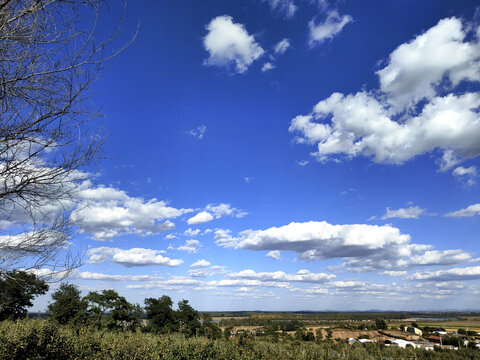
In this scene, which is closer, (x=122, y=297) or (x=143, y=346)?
(x=143, y=346)

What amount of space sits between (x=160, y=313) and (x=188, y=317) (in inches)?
159

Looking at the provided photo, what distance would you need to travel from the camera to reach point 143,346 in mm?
8188

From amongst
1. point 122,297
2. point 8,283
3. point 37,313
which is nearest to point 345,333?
point 122,297

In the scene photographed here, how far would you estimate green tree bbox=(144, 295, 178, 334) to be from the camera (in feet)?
135

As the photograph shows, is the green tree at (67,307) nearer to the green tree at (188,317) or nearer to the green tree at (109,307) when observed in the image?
the green tree at (109,307)

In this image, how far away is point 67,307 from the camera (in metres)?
35.4

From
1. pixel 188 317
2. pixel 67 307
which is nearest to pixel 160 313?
pixel 188 317

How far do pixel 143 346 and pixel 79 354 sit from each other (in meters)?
1.60

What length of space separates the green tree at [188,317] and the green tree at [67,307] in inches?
502

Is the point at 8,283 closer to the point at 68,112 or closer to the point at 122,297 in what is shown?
the point at 68,112

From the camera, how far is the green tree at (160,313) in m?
41.1

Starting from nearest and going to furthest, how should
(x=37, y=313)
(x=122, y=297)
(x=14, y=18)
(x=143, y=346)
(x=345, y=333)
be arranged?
(x=14, y=18)
(x=143, y=346)
(x=37, y=313)
(x=122, y=297)
(x=345, y=333)

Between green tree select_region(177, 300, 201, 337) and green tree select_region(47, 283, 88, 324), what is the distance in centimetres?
1275

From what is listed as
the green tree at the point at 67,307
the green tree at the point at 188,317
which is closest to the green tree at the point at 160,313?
the green tree at the point at 188,317
